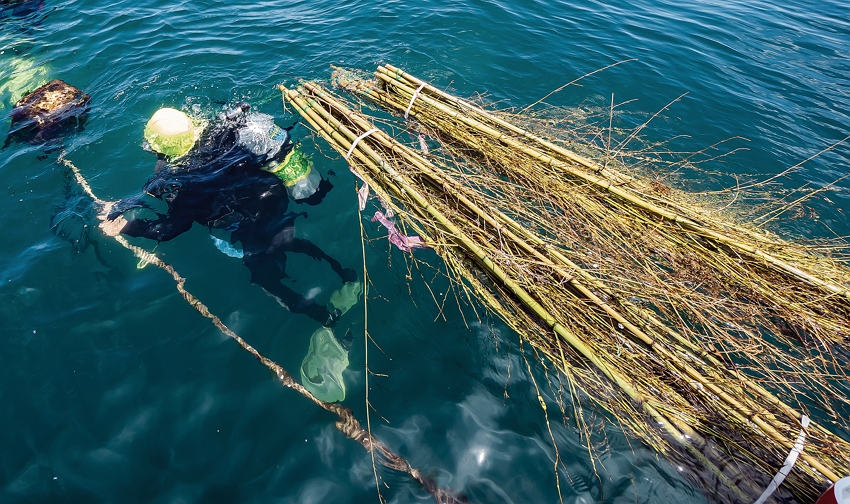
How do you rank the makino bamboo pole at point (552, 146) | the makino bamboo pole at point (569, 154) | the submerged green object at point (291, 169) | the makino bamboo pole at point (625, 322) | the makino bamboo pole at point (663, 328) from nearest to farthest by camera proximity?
the makino bamboo pole at point (625, 322) < the makino bamboo pole at point (663, 328) < the makino bamboo pole at point (569, 154) < the makino bamboo pole at point (552, 146) < the submerged green object at point (291, 169)

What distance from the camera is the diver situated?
14.8 feet

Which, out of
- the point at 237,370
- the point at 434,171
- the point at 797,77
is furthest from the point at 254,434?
the point at 797,77

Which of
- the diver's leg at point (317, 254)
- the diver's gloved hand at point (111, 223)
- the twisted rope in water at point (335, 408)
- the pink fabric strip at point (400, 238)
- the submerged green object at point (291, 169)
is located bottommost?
the twisted rope in water at point (335, 408)

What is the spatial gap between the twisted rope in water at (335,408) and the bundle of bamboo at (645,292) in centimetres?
152

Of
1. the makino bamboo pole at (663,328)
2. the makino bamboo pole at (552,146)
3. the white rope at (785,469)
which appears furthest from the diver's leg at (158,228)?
the white rope at (785,469)

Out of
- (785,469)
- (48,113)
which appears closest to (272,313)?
(785,469)

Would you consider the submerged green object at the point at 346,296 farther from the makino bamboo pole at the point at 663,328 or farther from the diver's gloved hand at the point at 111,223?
the diver's gloved hand at the point at 111,223

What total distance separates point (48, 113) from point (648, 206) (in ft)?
30.1

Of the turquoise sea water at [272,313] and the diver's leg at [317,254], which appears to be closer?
the turquoise sea water at [272,313]

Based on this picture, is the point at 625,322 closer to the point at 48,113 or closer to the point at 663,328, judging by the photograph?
the point at 663,328

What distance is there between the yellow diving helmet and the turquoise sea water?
3.51 feet

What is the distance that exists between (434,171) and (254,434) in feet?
9.90

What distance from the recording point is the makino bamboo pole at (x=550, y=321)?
9.37 ft

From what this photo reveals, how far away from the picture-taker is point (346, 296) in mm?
4688
